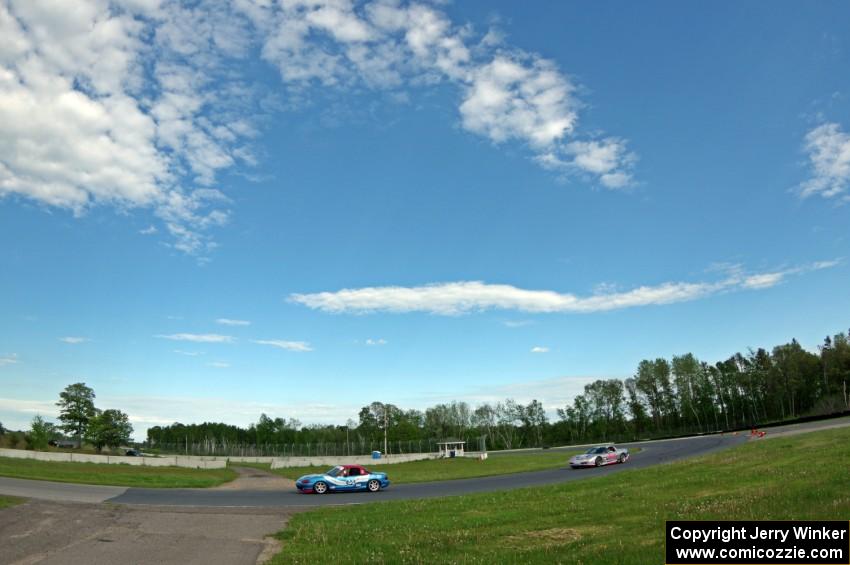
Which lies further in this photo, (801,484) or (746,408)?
(746,408)

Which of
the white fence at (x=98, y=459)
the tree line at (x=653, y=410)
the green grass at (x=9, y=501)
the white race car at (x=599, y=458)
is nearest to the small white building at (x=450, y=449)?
the tree line at (x=653, y=410)

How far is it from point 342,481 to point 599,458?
19.1 m

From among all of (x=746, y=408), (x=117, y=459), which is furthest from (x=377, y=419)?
(x=117, y=459)

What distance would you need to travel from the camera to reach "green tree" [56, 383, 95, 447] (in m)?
97.8

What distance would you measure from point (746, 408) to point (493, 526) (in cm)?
13273

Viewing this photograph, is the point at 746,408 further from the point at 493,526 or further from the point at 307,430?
the point at 493,526

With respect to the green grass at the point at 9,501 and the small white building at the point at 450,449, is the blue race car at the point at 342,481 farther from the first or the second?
the small white building at the point at 450,449

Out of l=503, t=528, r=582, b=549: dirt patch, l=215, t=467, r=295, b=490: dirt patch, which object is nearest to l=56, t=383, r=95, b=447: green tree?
l=215, t=467, r=295, b=490: dirt patch

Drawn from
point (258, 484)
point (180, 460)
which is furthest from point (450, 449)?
point (258, 484)

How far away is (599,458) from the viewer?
38.6 metres

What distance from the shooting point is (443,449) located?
262 ft

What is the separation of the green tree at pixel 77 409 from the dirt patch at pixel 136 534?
301 feet

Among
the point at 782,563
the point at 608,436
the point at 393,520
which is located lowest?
the point at 608,436

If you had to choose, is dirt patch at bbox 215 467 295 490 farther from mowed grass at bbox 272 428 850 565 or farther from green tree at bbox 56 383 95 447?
green tree at bbox 56 383 95 447
